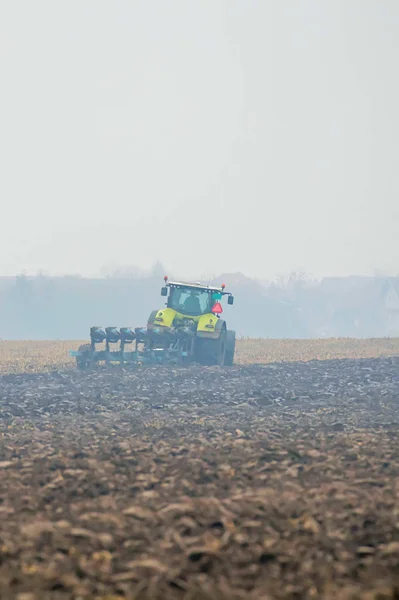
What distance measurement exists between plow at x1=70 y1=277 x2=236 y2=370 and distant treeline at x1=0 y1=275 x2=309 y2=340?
206 feet

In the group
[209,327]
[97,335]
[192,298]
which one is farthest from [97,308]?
[209,327]

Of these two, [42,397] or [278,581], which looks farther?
[42,397]

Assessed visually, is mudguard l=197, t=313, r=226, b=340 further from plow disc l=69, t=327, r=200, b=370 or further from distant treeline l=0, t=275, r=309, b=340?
distant treeline l=0, t=275, r=309, b=340

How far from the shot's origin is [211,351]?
93.9ft

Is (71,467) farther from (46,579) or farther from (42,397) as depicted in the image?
(42,397)

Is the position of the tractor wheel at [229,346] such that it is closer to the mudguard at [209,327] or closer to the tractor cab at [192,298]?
the mudguard at [209,327]

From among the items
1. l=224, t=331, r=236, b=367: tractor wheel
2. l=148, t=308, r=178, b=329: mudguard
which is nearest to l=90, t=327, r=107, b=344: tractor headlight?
l=148, t=308, r=178, b=329: mudguard

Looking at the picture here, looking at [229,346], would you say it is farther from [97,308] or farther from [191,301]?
[97,308]

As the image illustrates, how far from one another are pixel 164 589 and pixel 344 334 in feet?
339

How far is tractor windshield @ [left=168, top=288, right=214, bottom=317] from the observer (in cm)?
2927

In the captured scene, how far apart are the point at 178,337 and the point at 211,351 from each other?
122 centimetres

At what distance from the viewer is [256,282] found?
112000 mm

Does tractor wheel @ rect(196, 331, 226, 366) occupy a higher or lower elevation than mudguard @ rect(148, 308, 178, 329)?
lower

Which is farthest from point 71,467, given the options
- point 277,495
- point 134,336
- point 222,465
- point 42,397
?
point 134,336
